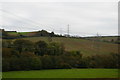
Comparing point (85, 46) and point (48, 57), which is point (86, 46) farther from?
point (48, 57)

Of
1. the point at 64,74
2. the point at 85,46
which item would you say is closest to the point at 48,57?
the point at 85,46

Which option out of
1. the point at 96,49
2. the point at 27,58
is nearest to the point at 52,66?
the point at 27,58

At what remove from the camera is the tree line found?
4053 cm

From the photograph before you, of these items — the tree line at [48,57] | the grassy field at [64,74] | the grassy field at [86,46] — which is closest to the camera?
the grassy field at [64,74]

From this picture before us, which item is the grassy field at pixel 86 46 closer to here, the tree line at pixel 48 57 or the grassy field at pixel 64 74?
the tree line at pixel 48 57

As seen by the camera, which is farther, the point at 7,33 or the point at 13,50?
the point at 7,33

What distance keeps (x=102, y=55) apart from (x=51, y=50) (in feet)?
32.1

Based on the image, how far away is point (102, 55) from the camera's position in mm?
45531

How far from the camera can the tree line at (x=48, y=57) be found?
40531mm

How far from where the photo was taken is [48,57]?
41656mm

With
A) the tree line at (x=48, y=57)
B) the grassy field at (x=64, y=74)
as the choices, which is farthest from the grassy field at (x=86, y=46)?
the grassy field at (x=64, y=74)

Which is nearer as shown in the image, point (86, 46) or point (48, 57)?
point (48, 57)

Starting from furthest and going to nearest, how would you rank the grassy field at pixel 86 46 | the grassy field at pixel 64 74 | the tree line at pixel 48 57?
the grassy field at pixel 86 46
the tree line at pixel 48 57
the grassy field at pixel 64 74

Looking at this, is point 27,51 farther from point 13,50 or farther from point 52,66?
point 52,66
